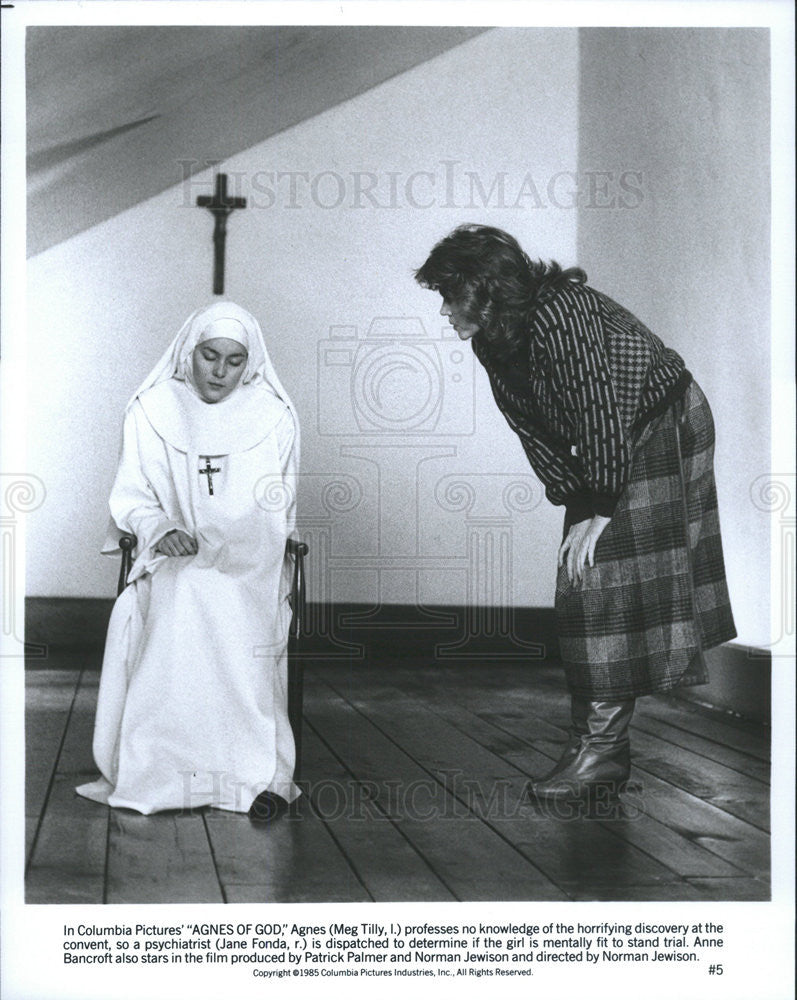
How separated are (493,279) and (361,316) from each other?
4.65 ft

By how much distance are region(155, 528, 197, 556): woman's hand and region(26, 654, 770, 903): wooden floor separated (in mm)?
494

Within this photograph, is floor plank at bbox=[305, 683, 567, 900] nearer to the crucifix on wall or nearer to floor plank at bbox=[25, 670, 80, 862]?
floor plank at bbox=[25, 670, 80, 862]

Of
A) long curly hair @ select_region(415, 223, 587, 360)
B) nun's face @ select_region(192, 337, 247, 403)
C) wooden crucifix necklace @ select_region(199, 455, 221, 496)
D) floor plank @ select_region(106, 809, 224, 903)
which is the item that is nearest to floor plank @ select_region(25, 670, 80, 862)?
floor plank @ select_region(106, 809, 224, 903)

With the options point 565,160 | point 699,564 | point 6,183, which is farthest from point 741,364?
point 6,183

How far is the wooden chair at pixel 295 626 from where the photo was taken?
3105mm

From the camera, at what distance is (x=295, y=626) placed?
3.15m

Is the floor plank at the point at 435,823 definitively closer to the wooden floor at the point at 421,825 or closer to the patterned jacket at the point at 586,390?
the wooden floor at the point at 421,825

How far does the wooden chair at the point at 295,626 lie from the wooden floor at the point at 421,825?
0.14 m

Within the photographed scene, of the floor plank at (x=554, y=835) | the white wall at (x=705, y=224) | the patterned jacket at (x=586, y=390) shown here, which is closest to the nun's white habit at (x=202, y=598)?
the floor plank at (x=554, y=835)

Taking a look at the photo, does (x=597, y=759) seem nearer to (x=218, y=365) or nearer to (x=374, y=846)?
(x=374, y=846)

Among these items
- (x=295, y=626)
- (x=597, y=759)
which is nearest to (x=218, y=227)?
(x=295, y=626)

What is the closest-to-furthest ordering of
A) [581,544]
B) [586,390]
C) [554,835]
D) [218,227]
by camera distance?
[554,835], [586,390], [581,544], [218,227]

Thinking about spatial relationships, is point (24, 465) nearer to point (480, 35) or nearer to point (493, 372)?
point (493, 372)

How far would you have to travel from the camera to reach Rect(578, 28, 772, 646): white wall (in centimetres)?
296
